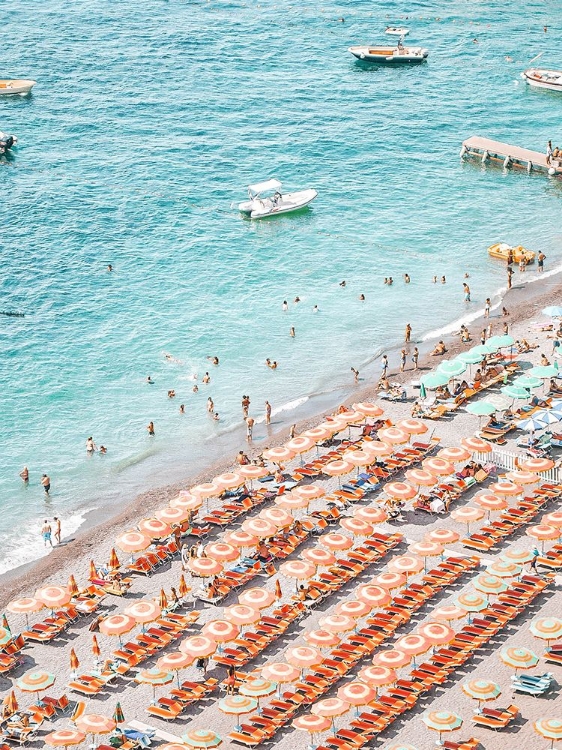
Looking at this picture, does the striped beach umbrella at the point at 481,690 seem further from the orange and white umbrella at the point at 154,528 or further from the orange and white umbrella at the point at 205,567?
the orange and white umbrella at the point at 154,528

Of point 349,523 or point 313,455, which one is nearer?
point 349,523

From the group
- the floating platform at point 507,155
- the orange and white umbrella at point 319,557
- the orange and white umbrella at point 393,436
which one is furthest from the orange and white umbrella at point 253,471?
the floating platform at point 507,155

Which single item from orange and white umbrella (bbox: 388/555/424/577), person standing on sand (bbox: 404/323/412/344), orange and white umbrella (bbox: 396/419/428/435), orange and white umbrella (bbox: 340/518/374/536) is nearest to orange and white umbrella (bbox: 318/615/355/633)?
orange and white umbrella (bbox: 388/555/424/577)

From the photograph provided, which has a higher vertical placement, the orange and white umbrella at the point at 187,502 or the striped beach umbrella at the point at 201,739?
the orange and white umbrella at the point at 187,502

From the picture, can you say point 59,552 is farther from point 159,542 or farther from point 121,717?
point 121,717

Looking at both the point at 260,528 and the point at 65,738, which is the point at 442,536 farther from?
the point at 65,738

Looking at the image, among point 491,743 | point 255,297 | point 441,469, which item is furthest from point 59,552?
point 255,297

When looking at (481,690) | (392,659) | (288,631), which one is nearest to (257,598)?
(288,631)
